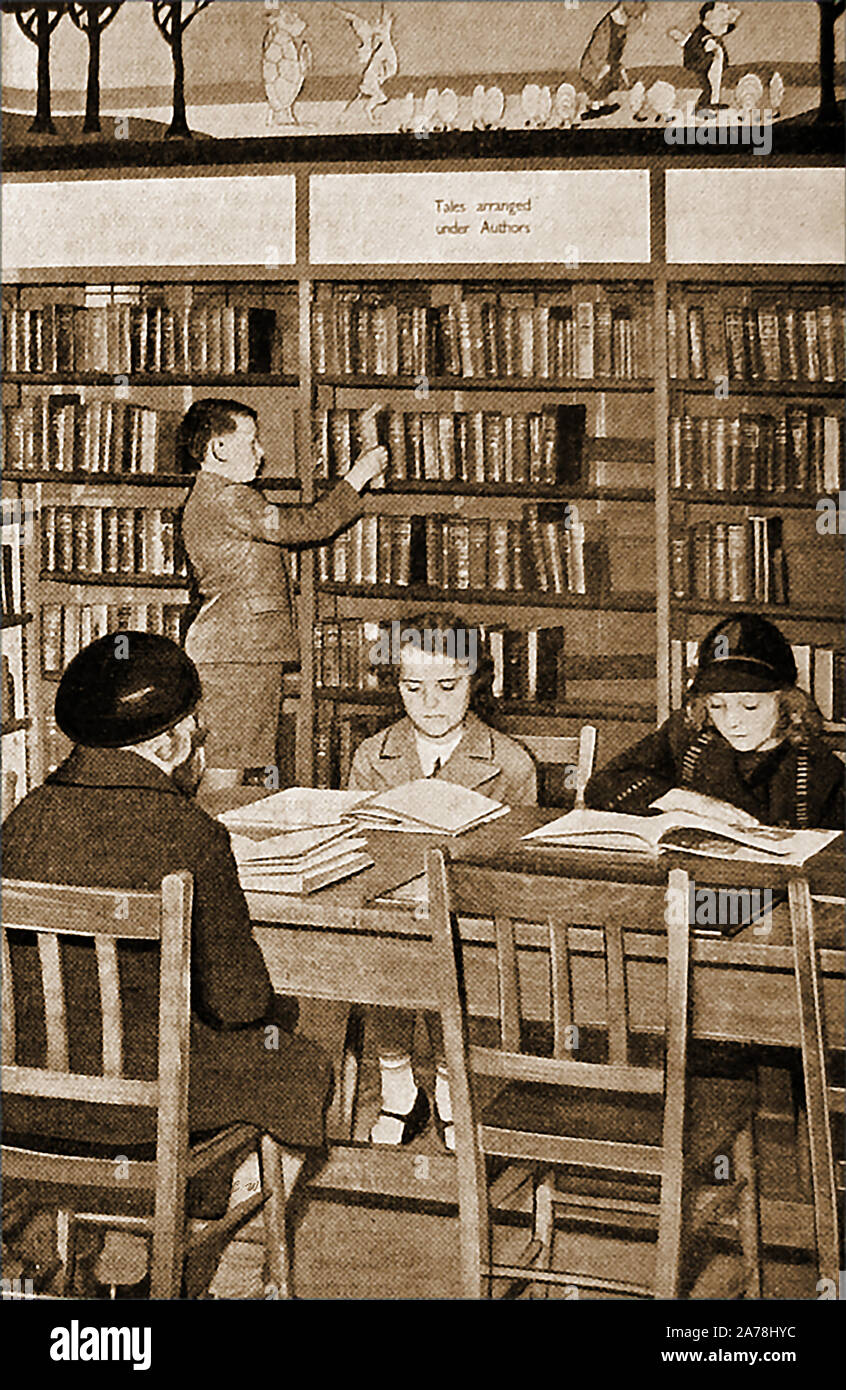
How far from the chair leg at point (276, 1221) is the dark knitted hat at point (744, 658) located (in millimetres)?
1131

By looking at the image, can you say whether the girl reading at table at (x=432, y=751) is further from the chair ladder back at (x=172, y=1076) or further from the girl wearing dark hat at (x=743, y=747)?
the chair ladder back at (x=172, y=1076)

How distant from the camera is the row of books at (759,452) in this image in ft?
8.44

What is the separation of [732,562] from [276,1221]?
4.79 feet

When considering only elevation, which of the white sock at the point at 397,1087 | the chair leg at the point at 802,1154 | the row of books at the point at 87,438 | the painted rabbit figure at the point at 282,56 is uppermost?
the painted rabbit figure at the point at 282,56

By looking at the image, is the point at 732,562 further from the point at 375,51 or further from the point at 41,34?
the point at 41,34

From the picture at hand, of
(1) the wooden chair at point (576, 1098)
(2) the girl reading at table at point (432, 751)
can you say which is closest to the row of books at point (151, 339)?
(2) the girl reading at table at point (432, 751)

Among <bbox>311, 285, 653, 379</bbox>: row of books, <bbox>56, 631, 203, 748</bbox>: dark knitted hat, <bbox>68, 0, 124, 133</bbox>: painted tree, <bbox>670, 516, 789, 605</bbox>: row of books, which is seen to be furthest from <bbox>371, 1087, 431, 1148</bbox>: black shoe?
<bbox>68, 0, 124, 133</bbox>: painted tree

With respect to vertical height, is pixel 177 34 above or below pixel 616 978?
above

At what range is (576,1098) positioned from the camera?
7.68ft

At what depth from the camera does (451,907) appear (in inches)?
82.8

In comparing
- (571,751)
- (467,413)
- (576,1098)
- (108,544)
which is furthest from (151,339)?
(576,1098)

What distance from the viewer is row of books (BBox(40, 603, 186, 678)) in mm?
2717

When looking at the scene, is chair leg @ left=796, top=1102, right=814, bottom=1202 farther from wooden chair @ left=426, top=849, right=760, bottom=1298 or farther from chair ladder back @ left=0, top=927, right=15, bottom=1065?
chair ladder back @ left=0, top=927, right=15, bottom=1065
